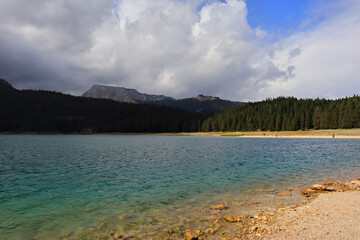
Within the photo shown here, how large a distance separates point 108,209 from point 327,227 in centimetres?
1264

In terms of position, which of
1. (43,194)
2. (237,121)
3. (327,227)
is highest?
(237,121)

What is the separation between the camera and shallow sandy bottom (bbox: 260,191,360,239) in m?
8.90

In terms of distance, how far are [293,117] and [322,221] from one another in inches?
6229

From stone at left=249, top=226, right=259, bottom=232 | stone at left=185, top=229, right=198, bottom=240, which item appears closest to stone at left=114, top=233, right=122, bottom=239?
stone at left=185, top=229, right=198, bottom=240

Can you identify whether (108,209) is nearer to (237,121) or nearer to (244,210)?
(244,210)

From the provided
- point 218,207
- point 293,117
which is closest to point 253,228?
point 218,207

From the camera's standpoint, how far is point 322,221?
1044cm

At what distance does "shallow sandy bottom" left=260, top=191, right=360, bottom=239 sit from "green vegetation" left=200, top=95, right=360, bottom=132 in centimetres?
14126

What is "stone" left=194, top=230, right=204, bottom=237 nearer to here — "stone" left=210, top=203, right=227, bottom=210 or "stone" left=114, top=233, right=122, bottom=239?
"stone" left=114, top=233, right=122, bottom=239

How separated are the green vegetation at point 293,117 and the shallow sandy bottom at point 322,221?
141 metres

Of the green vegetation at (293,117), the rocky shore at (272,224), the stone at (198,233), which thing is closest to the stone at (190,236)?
the rocky shore at (272,224)

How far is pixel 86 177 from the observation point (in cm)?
2445

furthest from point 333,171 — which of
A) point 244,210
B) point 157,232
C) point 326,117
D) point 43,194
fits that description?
point 326,117

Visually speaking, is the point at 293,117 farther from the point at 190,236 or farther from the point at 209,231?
the point at 190,236
